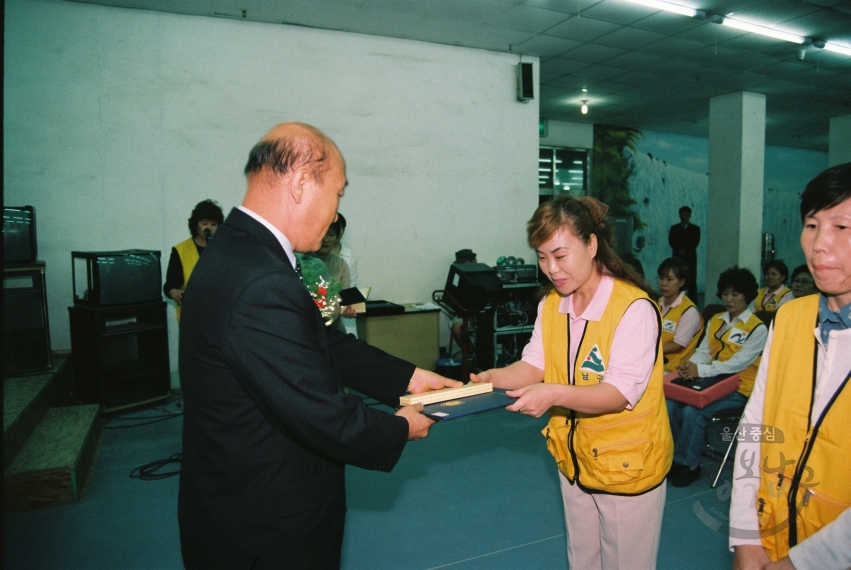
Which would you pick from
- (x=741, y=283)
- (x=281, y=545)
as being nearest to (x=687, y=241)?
(x=741, y=283)

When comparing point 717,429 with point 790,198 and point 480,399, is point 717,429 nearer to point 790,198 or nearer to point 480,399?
point 480,399

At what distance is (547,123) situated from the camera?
34.4 ft

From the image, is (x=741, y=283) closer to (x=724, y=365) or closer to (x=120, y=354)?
(x=724, y=365)

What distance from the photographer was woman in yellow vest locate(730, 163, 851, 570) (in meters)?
1.11

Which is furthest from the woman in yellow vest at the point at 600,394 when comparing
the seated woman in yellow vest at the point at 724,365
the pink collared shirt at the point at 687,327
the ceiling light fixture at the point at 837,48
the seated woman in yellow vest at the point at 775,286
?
the ceiling light fixture at the point at 837,48

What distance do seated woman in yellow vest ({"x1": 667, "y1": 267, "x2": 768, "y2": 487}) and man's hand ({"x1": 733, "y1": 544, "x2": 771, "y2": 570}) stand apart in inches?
91.2

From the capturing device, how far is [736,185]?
8.20 m

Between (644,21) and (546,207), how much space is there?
521 centimetres

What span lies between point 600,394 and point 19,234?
184 inches

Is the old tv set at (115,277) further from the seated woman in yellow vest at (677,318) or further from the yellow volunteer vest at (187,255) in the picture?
the seated woman in yellow vest at (677,318)

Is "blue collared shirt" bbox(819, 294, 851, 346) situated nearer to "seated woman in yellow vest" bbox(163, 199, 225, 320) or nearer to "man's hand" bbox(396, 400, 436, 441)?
"man's hand" bbox(396, 400, 436, 441)

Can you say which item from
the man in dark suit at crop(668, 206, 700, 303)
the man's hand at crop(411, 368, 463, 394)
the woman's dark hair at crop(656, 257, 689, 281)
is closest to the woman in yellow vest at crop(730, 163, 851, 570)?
the man's hand at crop(411, 368, 463, 394)

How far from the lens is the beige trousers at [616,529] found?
160cm

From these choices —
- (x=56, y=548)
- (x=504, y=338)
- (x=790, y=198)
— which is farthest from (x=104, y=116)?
(x=790, y=198)
